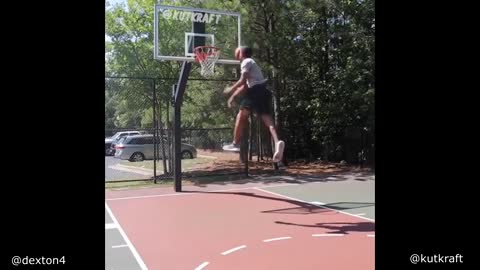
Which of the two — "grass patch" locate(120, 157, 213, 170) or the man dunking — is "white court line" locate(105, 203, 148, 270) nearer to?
the man dunking

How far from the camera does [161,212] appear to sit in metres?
10.1

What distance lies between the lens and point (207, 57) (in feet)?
27.5

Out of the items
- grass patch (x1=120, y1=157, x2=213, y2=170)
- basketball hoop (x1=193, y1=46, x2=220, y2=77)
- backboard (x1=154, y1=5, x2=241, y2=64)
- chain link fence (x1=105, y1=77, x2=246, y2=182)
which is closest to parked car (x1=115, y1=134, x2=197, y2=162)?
grass patch (x1=120, y1=157, x2=213, y2=170)

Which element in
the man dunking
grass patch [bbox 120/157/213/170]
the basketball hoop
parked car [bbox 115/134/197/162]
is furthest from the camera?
parked car [bbox 115/134/197/162]

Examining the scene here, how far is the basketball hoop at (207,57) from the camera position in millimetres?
8297

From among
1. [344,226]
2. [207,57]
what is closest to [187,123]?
[207,57]

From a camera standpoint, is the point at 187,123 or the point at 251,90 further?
the point at 187,123

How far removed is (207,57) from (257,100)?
3.37 metres

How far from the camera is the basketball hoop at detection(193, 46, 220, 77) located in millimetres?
8297

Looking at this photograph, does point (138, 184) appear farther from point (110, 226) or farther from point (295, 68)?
point (295, 68)

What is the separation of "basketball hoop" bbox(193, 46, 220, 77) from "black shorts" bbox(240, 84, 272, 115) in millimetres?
3138

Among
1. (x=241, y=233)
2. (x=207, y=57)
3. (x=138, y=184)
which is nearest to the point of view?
(x=241, y=233)

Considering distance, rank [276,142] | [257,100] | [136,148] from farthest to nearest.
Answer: [136,148] → [276,142] → [257,100]
